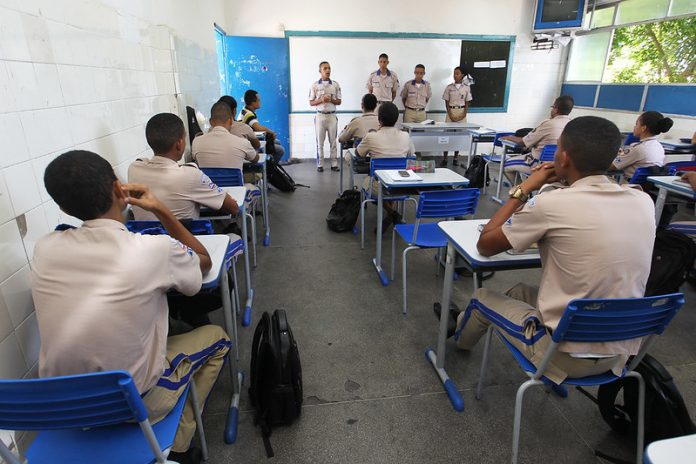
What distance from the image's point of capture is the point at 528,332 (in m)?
1.51

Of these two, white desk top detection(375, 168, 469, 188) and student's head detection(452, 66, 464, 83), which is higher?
student's head detection(452, 66, 464, 83)

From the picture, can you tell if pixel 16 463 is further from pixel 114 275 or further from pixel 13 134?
pixel 13 134

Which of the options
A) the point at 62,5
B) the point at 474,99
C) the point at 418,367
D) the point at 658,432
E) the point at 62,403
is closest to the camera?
the point at 62,403

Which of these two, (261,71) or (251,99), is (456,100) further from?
(251,99)

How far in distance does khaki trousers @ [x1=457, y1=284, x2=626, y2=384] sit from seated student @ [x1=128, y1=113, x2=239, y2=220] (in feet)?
Result: 5.02

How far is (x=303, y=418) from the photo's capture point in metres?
1.84

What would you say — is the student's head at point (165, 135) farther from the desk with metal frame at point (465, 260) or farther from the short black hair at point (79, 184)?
the desk with metal frame at point (465, 260)

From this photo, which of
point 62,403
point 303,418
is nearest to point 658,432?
point 303,418

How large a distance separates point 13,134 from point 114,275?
0.80m

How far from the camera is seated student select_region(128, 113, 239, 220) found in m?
2.08

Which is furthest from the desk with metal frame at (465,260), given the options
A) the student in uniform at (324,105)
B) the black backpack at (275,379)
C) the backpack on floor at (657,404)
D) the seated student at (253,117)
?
the student in uniform at (324,105)

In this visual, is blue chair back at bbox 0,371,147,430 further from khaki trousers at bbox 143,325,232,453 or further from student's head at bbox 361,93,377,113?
student's head at bbox 361,93,377,113

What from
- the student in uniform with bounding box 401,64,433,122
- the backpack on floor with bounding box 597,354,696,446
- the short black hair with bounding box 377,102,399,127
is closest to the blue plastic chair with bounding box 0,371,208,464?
the backpack on floor with bounding box 597,354,696,446

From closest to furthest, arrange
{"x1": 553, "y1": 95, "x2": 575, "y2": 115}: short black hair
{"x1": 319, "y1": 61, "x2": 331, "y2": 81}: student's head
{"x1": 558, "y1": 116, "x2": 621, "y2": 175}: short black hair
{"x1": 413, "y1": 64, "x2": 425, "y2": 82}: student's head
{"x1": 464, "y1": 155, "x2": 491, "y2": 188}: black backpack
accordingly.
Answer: {"x1": 558, "y1": 116, "x2": 621, "y2": 175}: short black hair, {"x1": 553, "y1": 95, "x2": 575, "y2": 115}: short black hair, {"x1": 464, "y1": 155, "x2": 491, "y2": 188}: black backpack, {"x1": 319, "y1": 61, "x2": 331, "y2": 81}: student's head, {"x1": 413, "y1": 64, "x2": 425, "y2": 82}: student's head
